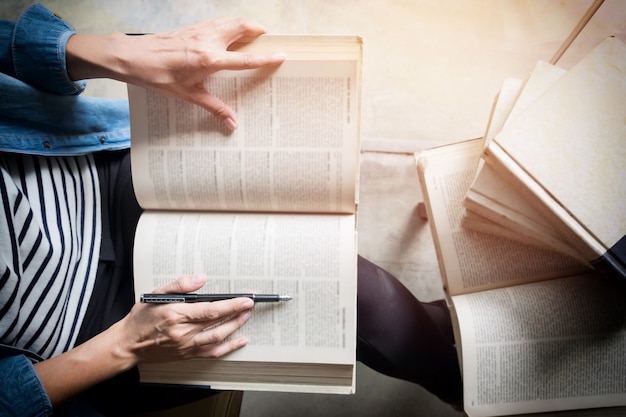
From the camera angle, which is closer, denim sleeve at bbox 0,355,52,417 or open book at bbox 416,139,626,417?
denim sleeve at bbox 0,355,52,417

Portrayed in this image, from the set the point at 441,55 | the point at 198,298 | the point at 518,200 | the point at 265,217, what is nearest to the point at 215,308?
the point at 198,298

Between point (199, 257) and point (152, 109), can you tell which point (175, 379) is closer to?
point (199, 257)

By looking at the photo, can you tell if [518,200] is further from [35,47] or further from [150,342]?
[35,47]

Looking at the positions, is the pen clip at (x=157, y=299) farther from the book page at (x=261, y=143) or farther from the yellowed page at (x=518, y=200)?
the yellowed page at (x=518, y=200)

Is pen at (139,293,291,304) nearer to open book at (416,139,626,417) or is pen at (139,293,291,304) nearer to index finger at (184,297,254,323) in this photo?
index finger at (184,297,254,323)

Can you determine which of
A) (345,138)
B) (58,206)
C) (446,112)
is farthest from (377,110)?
(58,206)

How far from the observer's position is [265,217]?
74 cm

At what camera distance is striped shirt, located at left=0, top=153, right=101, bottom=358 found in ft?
2.06

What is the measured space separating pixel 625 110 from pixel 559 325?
13.8 inches

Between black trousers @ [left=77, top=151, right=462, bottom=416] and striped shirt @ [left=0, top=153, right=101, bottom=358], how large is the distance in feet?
0.11

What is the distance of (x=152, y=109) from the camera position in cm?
70

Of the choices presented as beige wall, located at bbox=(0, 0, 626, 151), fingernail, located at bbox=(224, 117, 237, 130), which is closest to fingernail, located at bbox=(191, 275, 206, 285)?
fingernail, located at bbox=(224, 117, 237, 130)

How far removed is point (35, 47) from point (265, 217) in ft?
1.39

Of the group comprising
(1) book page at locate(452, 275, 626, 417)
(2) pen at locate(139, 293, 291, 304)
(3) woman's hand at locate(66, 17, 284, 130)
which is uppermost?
(3) woman's hand at locate(66, 17, 284, 130)
